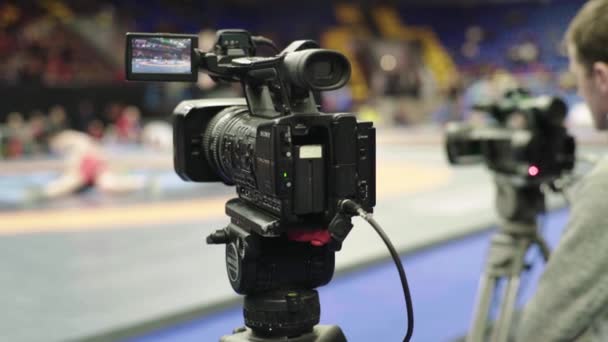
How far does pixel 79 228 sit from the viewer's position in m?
4.33

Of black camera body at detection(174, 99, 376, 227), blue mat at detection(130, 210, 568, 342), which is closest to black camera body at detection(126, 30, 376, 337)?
black camera body at detection(174, 99, 376, 227)

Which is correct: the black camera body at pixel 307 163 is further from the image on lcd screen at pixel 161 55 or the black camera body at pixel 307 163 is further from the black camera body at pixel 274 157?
the image on lcd screen at pixel 161 55

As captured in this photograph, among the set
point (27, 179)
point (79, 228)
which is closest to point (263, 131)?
point (79, 228)

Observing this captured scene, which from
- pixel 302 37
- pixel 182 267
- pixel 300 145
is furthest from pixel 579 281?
pixel 302 37

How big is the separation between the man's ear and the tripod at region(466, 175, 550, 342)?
979 mm

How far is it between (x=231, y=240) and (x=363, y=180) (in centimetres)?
28

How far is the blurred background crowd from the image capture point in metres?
10.4

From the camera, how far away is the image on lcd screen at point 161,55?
115 centimetres

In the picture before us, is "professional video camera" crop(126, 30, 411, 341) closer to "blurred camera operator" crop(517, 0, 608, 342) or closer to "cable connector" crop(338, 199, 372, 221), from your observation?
"cable connector" crop(338, 199, 372, 221)

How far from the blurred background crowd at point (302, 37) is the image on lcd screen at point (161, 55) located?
24.6ft

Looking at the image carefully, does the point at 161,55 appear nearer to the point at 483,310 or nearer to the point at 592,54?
the point at 592,54

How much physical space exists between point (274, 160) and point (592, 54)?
50cm

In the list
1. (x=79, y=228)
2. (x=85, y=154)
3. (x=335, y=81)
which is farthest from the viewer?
(x=85, y=154)

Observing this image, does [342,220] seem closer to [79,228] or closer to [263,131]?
[263,131]
